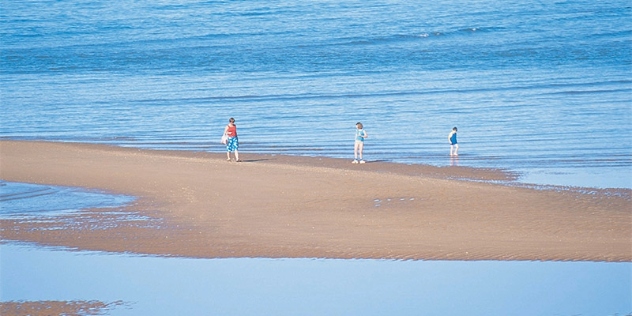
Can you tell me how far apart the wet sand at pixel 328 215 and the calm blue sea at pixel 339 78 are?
114 inches

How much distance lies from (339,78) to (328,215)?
3375 cm

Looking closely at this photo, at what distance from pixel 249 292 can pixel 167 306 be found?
0.97 meters

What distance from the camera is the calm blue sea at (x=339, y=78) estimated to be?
26766 millimetres

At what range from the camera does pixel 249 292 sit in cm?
1028

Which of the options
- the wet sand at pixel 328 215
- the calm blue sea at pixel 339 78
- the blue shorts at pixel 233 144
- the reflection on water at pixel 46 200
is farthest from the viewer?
the calm blue sea at pixel 339 78

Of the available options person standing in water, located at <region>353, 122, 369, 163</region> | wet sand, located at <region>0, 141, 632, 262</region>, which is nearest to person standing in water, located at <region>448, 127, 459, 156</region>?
wet sand, located at <region>0, 141, 632, 262</region>

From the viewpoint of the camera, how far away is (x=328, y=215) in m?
15.1

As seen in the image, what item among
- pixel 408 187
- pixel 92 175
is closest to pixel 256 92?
pixel 92 175

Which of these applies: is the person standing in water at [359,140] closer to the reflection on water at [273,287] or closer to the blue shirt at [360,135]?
the blue shirt at [360,135]

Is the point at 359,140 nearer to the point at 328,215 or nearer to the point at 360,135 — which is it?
the point at 360,135

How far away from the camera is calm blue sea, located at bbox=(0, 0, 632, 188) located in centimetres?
2677

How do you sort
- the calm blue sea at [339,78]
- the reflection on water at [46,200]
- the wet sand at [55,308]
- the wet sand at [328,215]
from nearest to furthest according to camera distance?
the wet sand at [55,308] < the wet sand at [328,215] < the reflection on water at [46,200] < the calm blue sea at [339,78]

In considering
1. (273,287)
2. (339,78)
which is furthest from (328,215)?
(339,78)

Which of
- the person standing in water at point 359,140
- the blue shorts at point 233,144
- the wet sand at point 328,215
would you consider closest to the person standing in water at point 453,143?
the wet sand at point 328,215
